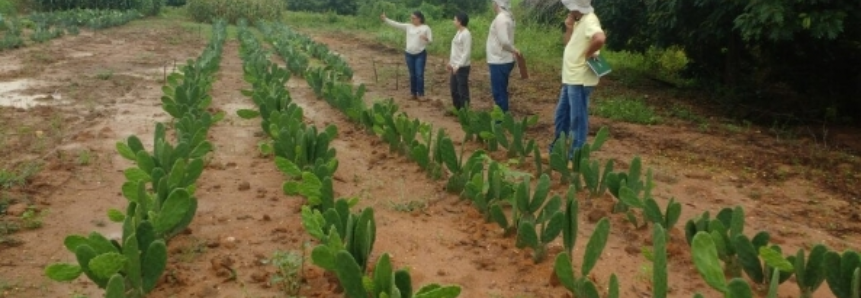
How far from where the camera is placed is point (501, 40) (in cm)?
754

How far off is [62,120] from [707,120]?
7.33 m

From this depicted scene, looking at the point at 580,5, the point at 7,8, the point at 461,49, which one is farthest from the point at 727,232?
the point at 7,8

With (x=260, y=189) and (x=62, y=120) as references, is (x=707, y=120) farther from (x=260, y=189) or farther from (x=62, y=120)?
(x=62, y=120)

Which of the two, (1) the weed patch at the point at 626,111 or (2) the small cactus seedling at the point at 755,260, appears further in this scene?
(1) the weed patch at the point at 626,111

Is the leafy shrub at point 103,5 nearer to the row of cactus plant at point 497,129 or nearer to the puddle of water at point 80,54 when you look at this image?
the puddle of water at point 80,54

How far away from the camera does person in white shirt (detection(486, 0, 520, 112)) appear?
753cm

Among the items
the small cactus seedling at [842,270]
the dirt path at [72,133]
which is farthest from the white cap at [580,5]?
A: the dirt path at [72,133]

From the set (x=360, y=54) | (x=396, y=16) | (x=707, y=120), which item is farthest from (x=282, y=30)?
(x=707, y=120)

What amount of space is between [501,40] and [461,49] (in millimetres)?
1057

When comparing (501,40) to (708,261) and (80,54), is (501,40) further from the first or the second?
(80,54)

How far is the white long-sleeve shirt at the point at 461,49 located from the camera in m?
8.51

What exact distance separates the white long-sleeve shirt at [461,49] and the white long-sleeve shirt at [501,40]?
0.80 m

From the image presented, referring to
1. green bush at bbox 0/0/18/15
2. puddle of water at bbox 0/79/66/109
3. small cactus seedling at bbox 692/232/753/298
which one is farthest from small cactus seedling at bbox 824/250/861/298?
green bush at bbox 0/0/18/15

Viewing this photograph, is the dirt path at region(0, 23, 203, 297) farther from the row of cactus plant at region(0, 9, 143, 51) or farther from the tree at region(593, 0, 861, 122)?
the tree at region(593, 0, 861, 122)
